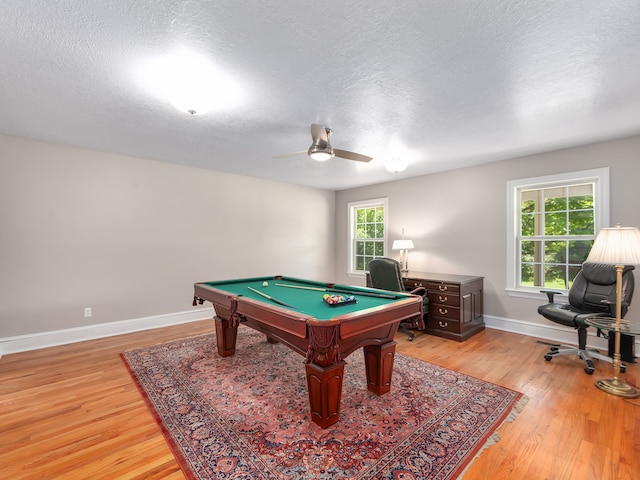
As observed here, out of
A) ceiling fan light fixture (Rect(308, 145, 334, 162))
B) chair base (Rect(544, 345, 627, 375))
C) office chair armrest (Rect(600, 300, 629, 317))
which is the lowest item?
chair base (Rect(544, 345, 627, 375))

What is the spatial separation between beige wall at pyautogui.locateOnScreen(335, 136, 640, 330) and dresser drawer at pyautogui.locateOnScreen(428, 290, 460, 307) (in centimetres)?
87

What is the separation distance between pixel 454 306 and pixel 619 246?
180 centimetres

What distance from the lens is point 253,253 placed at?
5.42 metres

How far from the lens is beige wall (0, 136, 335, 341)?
345cm

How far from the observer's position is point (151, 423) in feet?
6.83

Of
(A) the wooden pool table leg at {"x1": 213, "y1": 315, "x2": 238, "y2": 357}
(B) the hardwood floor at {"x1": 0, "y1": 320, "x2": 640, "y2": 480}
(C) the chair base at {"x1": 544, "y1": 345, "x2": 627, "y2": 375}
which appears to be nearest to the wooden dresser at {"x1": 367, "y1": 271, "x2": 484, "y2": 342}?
(B) the hardwood floor at {"x1": 0, "y1": 320, "x2": 640, "y2": 480}

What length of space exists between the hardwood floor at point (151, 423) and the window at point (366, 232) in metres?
2.98

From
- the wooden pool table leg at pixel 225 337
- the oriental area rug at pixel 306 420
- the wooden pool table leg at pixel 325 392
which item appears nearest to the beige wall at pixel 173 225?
the oriental area rug at pixel 306 420

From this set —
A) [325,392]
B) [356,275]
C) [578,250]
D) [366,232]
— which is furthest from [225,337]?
[578,250]

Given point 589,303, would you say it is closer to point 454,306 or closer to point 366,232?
point 454,306

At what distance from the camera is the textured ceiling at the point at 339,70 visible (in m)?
1.54

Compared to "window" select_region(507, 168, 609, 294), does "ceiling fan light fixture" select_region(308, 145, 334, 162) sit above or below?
above

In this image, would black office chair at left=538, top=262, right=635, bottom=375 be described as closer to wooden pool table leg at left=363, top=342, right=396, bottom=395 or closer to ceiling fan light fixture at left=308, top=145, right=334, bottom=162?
wooden pool table leg at left=363, top=342, right=396, bottom=395

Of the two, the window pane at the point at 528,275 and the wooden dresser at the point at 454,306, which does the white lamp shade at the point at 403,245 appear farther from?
the window pane at the point at 528,275
